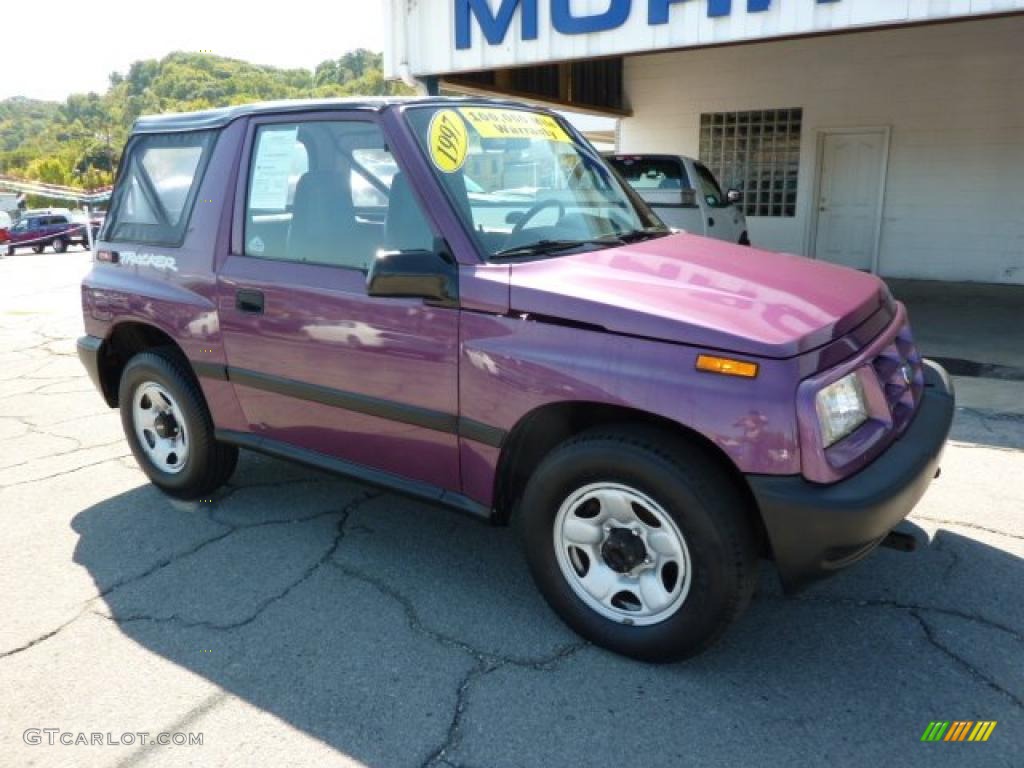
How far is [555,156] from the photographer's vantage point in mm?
3516

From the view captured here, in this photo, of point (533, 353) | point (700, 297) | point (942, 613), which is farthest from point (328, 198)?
point (942, 613)

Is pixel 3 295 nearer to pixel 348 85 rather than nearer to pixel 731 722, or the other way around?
pixel 731 722

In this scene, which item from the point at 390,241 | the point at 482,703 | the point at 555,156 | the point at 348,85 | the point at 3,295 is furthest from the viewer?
the point at 348,85

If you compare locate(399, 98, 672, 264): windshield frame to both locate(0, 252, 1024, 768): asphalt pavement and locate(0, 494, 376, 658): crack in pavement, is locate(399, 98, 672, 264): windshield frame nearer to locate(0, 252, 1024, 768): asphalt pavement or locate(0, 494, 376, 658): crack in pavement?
locate(0, 252, 1024, 768): asphalt pavement

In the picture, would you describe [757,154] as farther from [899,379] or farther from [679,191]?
[899,379]

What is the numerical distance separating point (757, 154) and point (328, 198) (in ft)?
37.7

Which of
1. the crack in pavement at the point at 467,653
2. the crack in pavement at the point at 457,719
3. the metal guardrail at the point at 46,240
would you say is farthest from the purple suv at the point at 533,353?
the metal guardrail at the point at 46,240

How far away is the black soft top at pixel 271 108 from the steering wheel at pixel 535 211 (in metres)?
0.56

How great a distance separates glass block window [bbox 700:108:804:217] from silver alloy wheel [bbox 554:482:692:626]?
37.9ft

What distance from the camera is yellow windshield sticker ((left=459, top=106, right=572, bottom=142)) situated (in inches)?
128

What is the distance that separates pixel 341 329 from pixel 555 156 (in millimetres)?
1246

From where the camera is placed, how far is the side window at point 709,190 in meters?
9.64

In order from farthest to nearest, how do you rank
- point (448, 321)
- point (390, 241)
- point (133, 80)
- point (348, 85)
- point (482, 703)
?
point (133, 80) → point (348, 85) → point (390, 241) → point (448, 321) → point (482, 703)

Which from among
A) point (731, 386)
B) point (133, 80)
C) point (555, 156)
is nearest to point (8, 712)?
point (731, 386)
